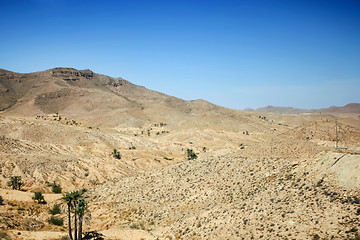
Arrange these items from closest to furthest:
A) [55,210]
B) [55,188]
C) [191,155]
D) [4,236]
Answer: [4,236] → [55,210] → [55,188] → [191,155]

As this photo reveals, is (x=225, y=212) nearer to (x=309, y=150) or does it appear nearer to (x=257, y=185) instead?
(x=257, y=185)

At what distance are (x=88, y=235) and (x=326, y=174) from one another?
20.5 metres

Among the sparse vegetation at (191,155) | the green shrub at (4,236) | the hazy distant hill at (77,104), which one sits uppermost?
the hazy distant hill at (77,104)

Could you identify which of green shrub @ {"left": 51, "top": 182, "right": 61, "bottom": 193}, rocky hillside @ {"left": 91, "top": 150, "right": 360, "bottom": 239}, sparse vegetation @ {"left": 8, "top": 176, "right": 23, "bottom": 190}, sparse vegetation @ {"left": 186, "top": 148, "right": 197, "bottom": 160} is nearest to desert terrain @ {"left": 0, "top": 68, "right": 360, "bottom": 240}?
rocky hillside @ {"left": 91, "top": 150, "right": 360, "bottom": 239}

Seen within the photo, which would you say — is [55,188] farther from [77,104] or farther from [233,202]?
[77,104]

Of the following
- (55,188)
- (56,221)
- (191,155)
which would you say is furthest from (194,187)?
(191,155)

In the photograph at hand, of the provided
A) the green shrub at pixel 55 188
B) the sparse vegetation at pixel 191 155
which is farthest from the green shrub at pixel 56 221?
the sparse vegetation at pixel 191 155

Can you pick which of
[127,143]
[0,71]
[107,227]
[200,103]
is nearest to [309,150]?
[107,227]

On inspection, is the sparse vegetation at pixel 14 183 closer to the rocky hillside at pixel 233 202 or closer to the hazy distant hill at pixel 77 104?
the rocky hillside at pixel 233 202

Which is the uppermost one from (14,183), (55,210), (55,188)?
(14,183)

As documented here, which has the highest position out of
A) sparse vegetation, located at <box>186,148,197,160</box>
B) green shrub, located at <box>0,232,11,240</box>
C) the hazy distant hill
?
the hazy distant hill

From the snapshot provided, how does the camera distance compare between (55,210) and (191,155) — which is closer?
(55,210)

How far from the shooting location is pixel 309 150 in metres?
29.8

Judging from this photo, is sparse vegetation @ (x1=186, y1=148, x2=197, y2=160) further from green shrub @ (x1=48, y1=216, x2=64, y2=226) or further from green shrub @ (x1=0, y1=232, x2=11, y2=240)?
green shrub @ (x1=0, y1=232, x2=11, y2=240)
